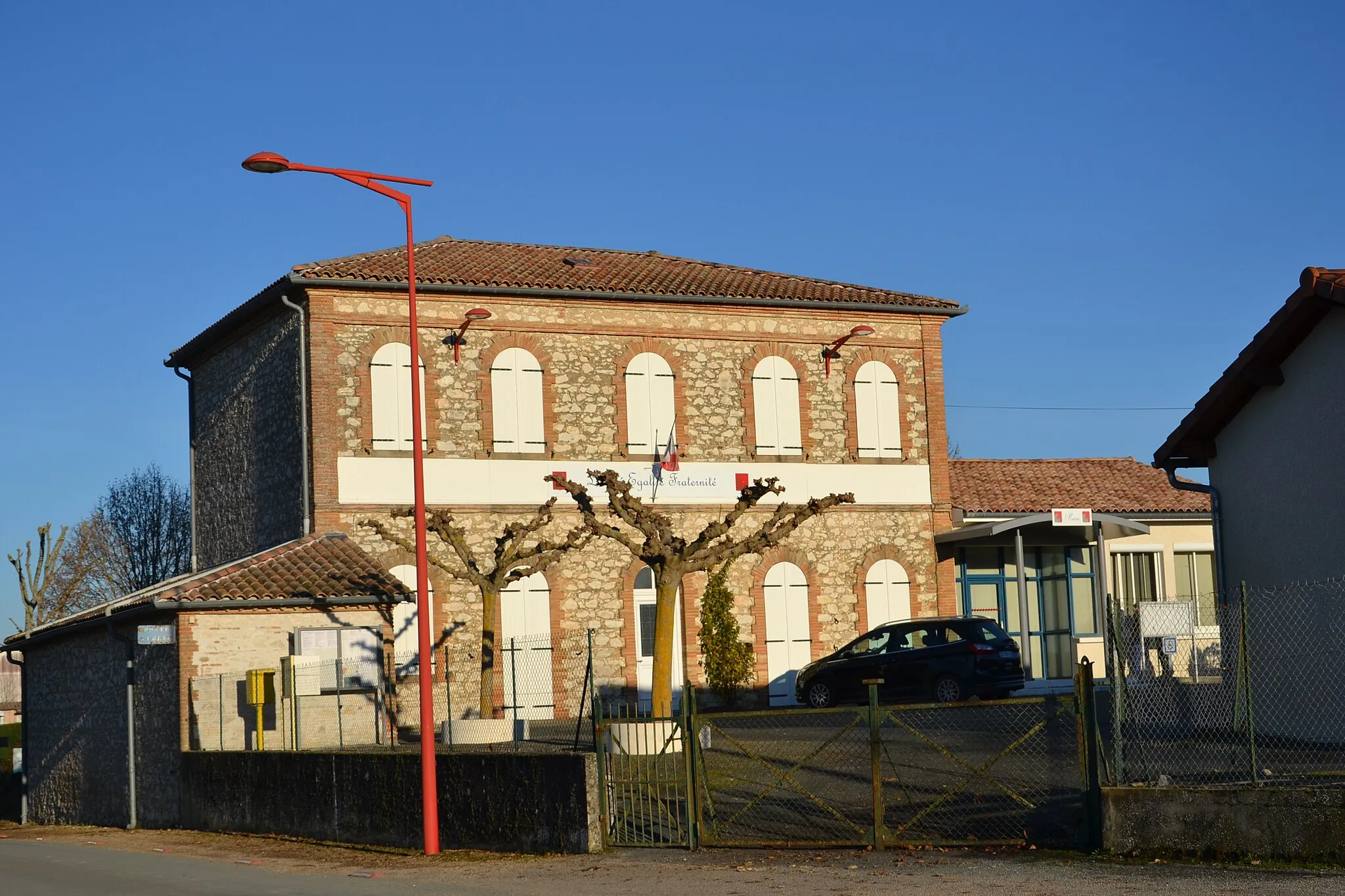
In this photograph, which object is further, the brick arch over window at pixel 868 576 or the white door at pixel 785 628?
the brick arch over window at pixel 868 576

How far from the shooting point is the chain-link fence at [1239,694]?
40.8 ft

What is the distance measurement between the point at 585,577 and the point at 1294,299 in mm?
14118

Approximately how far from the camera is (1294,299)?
15.8 metres

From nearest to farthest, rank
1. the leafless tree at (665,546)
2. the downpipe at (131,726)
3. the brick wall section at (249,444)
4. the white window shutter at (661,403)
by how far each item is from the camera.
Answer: the leafless tree at (665,546) → the downpipe at (131,726) → the brick wall section at (249,444) → the white window shutter at (661,403)

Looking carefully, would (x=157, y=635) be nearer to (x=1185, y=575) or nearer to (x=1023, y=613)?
(x=1023, y=613)

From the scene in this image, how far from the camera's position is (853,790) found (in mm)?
15422

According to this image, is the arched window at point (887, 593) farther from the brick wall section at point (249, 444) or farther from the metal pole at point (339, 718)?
the metal pole at point (339, 718)

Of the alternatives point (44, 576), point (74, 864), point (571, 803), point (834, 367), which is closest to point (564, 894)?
point (571, 803)

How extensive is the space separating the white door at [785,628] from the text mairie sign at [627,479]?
4.86 ft

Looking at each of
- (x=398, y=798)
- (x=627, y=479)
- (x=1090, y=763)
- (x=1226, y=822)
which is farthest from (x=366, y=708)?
(x=1226, y=822)

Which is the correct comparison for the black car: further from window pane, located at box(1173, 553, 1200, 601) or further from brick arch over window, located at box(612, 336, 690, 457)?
window pane, located at box(1173, 553, 1200, 601)

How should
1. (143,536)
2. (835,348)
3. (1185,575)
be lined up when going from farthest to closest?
1. (143,536)
2. (1185,575)
3. (835,348)

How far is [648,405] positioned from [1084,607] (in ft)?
32.3

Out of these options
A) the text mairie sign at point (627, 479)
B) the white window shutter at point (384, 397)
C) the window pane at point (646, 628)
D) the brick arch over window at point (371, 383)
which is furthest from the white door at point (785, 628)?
the white window shutter at point (384, 397)
